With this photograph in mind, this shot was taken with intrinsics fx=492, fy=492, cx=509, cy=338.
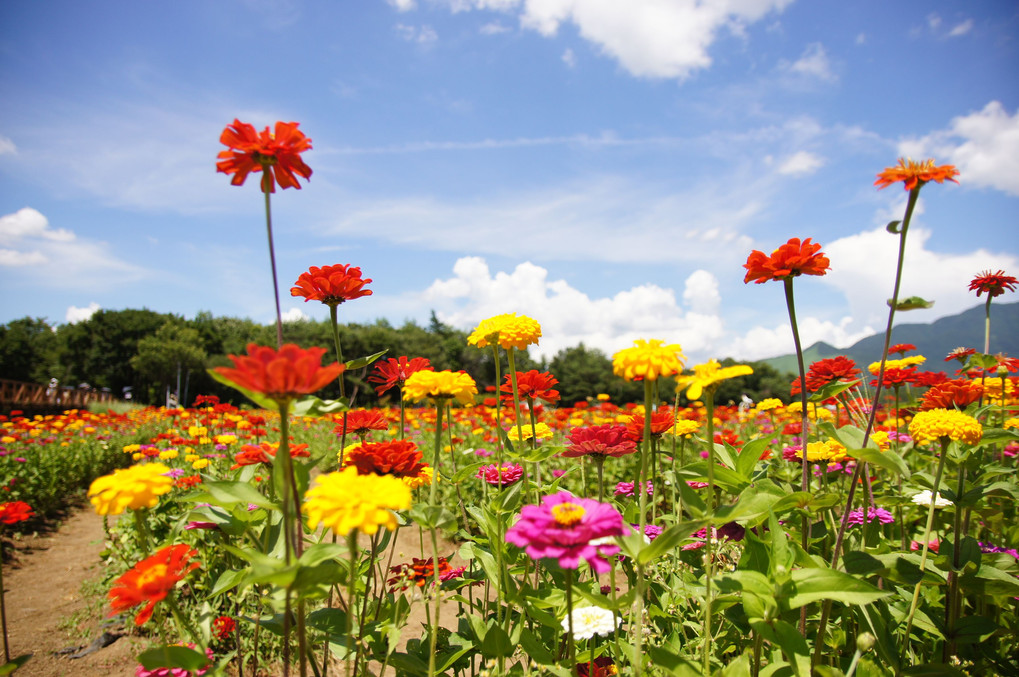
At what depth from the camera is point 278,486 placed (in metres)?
1.19

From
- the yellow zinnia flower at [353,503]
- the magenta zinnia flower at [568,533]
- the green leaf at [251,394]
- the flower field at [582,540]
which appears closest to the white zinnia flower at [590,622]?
the flower field at [582,540]

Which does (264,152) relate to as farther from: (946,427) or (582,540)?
(946,427)

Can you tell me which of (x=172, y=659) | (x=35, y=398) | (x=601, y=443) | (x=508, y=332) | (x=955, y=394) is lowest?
(x=172, y=659)

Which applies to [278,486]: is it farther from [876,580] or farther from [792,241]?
[876,580]

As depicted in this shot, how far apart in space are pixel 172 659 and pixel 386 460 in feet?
2.26

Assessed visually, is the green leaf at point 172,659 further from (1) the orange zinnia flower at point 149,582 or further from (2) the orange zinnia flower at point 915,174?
(2) the orange zinnia flower at point 915,174

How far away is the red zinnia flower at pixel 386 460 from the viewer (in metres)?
1.52

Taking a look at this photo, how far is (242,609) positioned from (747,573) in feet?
9.81

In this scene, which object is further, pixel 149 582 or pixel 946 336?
pixel 946 336

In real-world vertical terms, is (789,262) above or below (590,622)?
above

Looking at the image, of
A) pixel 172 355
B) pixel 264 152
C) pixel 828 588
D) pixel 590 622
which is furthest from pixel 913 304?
pixel 172 355

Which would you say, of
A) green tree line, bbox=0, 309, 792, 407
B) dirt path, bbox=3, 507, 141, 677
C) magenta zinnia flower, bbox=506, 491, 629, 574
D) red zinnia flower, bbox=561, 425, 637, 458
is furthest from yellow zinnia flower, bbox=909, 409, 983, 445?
green tree line, bbox=0, 309, 792, 407

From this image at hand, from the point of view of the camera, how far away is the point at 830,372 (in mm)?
2283

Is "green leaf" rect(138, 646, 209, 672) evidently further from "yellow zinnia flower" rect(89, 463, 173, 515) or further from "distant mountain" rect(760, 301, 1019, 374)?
"distant mountain" rect(760, 301, 1019, 374)
